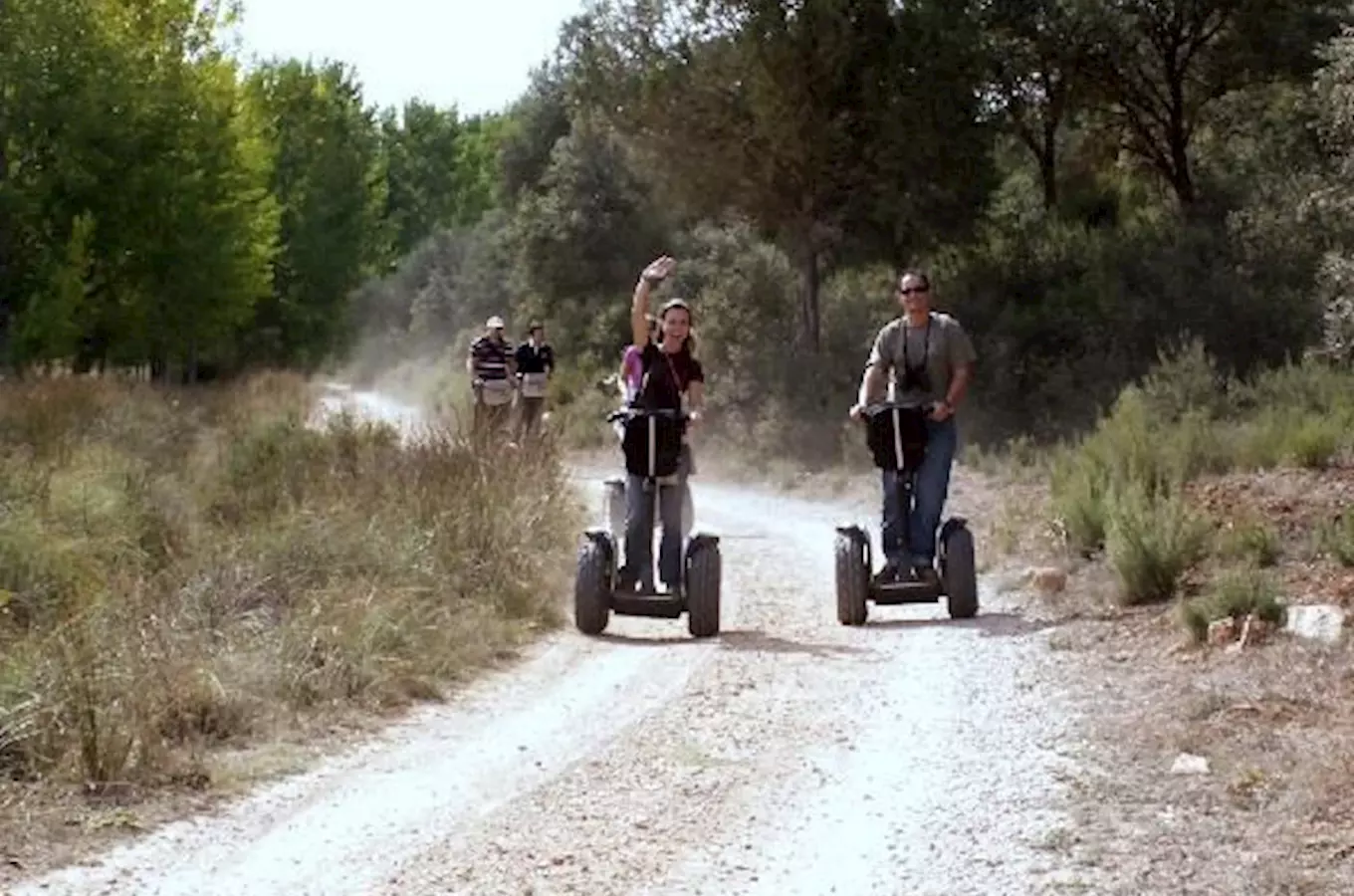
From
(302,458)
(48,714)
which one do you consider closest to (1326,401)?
(302,458)

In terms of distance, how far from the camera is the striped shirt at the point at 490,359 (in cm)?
1845

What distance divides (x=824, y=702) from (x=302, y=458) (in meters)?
8.01

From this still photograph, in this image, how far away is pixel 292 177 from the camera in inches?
1967

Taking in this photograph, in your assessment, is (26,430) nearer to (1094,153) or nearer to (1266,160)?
(1266,160)

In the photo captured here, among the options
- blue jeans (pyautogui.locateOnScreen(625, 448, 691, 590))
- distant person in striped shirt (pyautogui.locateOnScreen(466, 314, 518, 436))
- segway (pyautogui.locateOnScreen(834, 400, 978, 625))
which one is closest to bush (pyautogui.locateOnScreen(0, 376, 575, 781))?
blue jeans (pyautogui.locateOnScreen(625, 448, 691, 590))

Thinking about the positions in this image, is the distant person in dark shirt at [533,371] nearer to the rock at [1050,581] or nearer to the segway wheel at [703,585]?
the rock at [1050,581]

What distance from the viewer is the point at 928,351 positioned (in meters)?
10.8

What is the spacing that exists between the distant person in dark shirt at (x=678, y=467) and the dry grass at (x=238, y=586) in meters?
0.71

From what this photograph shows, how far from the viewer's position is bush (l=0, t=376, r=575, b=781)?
22.5 feet

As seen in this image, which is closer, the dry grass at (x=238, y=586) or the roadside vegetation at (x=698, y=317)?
the dry grass at (x=238, y=586)

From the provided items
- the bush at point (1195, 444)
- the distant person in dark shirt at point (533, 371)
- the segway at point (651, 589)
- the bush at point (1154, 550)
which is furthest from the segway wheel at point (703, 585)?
the distant person in dark shirt at point (533, 371)

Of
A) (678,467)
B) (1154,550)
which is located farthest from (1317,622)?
(678,467)

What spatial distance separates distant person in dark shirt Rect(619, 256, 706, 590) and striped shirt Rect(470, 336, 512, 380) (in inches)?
320

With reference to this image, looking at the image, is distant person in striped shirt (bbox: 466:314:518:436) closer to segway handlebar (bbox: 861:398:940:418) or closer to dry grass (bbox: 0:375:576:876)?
dry grass (bbox: 0:375:576:876)
